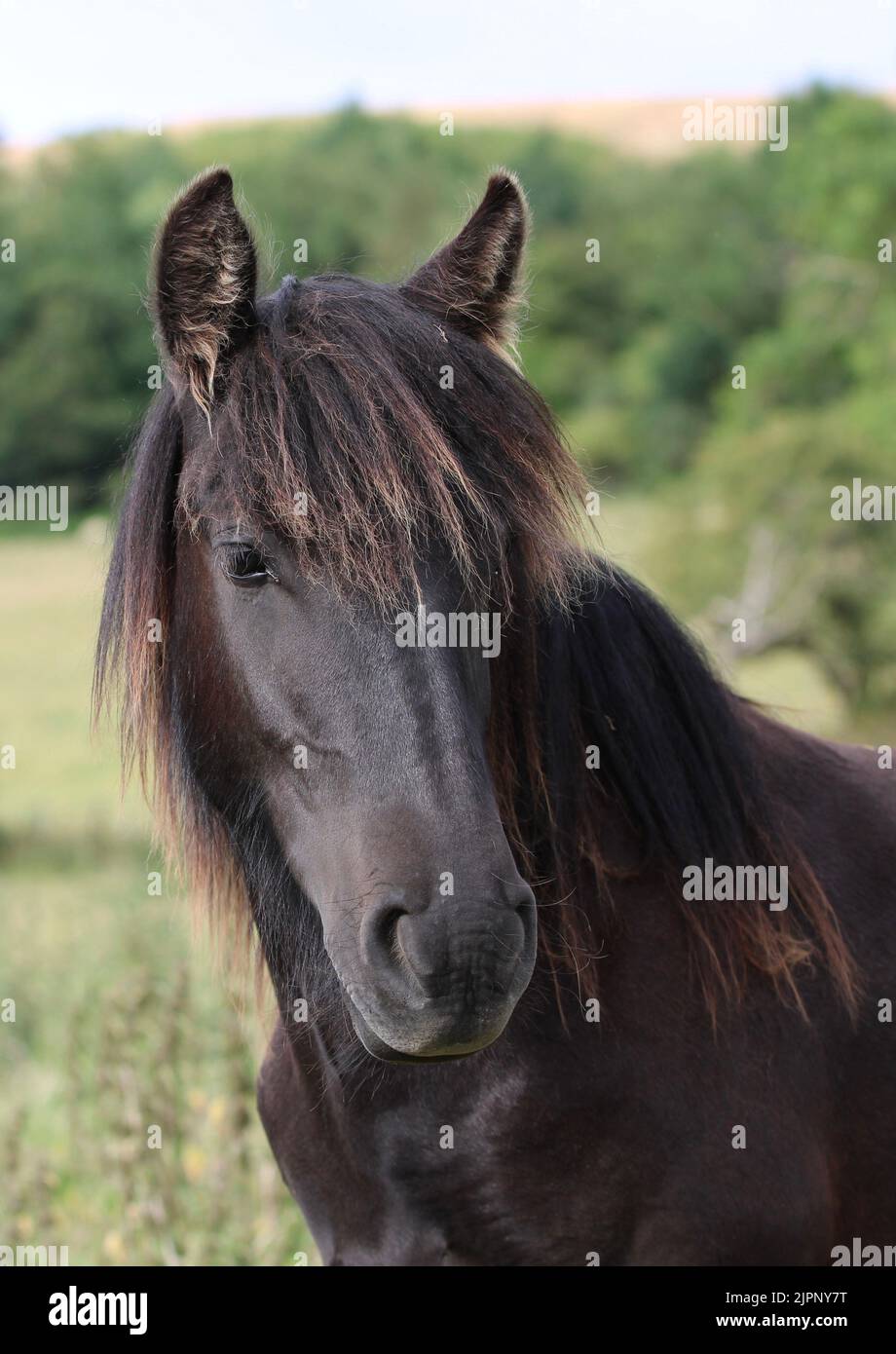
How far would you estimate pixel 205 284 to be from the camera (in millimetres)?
2711

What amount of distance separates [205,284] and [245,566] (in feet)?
2.08

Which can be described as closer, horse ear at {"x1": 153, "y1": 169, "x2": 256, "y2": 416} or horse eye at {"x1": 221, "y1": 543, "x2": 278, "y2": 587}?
horse eye at {"x1": 221, "y1": 543, "x2": 278, "y2": 587}

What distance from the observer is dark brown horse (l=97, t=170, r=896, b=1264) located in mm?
2389

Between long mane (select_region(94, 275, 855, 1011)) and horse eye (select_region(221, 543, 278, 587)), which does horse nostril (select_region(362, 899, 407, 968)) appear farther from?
horse eye (select_region(221, 543, 278, 587))

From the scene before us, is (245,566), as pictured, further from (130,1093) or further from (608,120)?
(608,120)

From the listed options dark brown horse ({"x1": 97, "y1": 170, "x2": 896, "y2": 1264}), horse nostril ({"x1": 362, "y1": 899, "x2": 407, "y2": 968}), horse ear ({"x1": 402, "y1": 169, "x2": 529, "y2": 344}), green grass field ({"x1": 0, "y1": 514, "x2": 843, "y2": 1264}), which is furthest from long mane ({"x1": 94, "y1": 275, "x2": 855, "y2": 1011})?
horse nostril ({"x1": 362, "y1": 899, "x2": 407, "y2": 968})

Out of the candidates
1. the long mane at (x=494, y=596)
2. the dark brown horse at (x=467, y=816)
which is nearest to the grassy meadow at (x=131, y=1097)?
the long mane at (x=494, y=596)

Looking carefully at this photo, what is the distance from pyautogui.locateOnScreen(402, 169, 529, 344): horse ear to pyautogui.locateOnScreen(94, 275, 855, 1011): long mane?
0.47ft

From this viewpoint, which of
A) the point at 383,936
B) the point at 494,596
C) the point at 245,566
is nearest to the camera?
the point at 383,936

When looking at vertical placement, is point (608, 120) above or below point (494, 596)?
above

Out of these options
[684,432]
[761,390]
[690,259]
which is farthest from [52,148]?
[761,390]

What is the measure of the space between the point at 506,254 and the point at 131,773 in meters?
1.48

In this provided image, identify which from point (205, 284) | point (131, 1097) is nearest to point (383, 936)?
point (205, 284)
